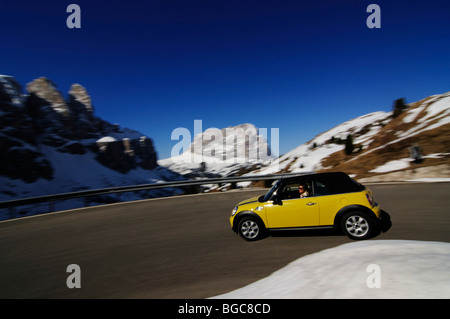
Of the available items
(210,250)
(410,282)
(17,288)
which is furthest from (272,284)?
(17,288)

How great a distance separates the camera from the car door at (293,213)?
5.23 meters

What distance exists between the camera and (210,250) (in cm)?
538

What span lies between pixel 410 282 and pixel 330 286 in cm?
91

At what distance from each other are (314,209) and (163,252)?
342cm

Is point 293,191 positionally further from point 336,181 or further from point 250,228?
point 250,228

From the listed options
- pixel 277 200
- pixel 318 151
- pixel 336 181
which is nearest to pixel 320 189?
pixel 336 181

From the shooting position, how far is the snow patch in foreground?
9.60 feet

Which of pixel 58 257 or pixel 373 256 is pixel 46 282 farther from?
pixel 373 256

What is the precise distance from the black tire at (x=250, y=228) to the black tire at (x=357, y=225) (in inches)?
67.3

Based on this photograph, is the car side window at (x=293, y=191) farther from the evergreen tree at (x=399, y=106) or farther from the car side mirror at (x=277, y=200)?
the evergreen tree at (x=399, y=106)

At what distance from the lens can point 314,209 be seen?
5.21 meters

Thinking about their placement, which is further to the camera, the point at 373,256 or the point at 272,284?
the point at 373,256

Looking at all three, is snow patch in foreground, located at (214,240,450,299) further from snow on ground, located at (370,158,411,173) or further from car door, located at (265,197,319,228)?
snow on ground, located at (370,158,411,173)

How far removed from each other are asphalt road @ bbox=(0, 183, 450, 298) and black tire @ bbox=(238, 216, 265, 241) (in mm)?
159
